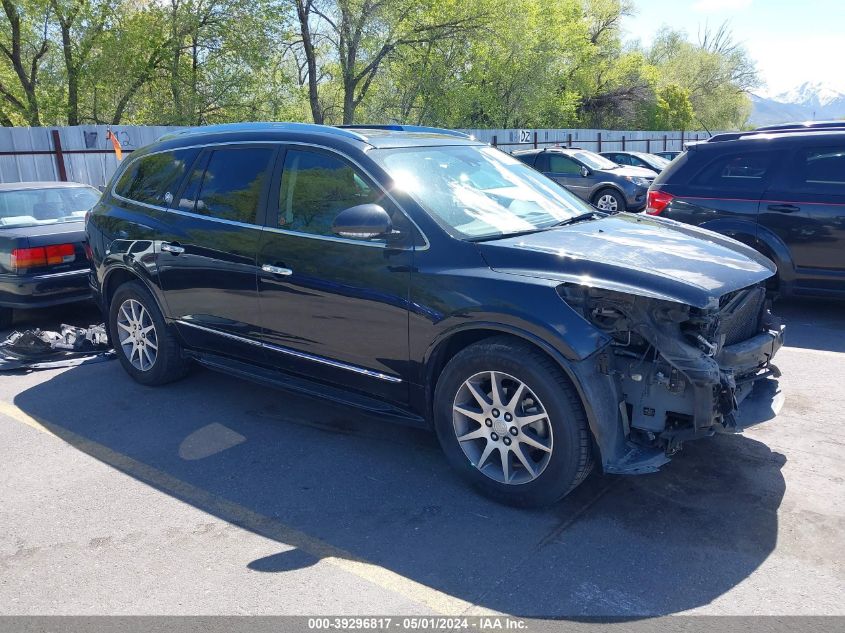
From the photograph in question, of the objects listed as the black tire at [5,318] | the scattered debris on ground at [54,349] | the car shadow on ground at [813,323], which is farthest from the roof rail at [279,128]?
the car shadow on ground at [813,323]

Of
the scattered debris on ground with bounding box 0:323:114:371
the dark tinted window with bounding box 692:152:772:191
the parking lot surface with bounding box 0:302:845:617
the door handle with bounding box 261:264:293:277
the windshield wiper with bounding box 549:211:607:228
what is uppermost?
the dark tinted window with bounding box 692:152:772:191

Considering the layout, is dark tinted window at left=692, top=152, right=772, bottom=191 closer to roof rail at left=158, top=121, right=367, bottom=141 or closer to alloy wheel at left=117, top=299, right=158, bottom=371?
roof rail at left=158, top=121, right=367, bottom=141

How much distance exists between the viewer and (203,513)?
12.4 feet

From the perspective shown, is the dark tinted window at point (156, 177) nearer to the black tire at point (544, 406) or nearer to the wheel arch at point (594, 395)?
the black tire at point (544, 406)

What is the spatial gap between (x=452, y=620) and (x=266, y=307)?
95.4 inches

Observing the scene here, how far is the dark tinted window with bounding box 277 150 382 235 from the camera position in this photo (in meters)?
4.24

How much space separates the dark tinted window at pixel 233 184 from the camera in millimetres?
4723

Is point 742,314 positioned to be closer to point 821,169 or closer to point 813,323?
point 813,323

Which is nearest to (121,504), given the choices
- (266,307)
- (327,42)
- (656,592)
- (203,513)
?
(203,513)

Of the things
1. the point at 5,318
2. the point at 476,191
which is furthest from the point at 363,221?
the point at 5,318

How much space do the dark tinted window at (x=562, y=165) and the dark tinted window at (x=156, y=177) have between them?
12806mm

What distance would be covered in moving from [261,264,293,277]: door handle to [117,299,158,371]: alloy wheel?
155 centimetres

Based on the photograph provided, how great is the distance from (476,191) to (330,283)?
1.04 meters

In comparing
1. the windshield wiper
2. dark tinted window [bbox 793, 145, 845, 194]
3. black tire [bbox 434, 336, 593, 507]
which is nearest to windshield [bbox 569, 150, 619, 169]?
dark tinted window [bbox 793, 145, 845, 194]
